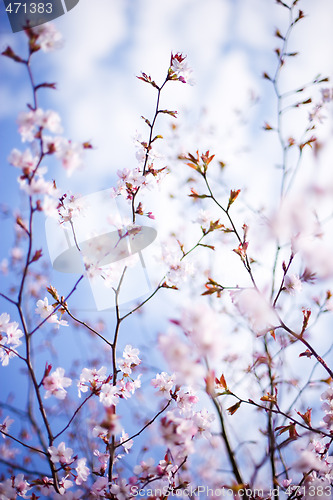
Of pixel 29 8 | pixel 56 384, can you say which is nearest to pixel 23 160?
pixel 56 384

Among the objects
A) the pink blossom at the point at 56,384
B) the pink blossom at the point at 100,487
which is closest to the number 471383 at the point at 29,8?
the pink blossom at the point at 56,384

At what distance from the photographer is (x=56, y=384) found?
A: 1.20 m

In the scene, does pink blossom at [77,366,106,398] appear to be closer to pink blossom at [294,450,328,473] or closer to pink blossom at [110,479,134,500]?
pink blossom at [110,479,134,500]

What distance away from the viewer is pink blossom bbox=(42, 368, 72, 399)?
1.17 meters

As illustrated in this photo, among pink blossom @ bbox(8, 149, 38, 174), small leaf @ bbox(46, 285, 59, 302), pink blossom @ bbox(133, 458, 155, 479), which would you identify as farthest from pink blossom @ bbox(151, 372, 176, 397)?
pink blossom @ bbox(8, 149, 38, 174)

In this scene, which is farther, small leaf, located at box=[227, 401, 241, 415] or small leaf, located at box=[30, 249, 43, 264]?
small leaf, located at box=[227, 401, 241, 415]

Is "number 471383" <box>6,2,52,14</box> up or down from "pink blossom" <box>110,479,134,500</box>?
up

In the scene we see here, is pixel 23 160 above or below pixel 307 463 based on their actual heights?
above

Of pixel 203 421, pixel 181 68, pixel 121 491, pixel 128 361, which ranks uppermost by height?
pixel 181 68

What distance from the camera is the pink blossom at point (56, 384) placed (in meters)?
1.17

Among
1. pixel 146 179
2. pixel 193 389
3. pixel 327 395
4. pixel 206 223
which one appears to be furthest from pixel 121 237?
pixel 327 395

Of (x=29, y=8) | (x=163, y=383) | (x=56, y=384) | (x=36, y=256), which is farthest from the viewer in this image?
(x=29, y=8)

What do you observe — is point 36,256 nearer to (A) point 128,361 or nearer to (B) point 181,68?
(A) point 128,361

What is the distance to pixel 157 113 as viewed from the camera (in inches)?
57.5
